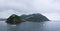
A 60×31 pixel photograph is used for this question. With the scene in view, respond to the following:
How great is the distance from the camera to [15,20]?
17925 cm

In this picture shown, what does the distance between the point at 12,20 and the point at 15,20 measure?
299 inches

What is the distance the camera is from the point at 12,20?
172375mm
